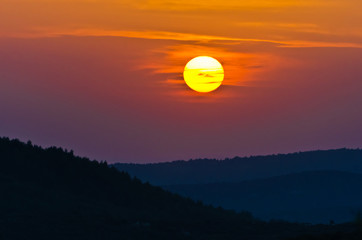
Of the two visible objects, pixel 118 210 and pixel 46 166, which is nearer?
pixel 118 210

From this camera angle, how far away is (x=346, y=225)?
79.1 m

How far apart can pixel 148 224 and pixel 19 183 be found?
19201 millimetres

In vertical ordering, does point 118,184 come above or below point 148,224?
above

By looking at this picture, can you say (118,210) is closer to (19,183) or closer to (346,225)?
(19,183)

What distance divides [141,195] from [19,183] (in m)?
15.7

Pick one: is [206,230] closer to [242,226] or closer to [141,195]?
[242,226]

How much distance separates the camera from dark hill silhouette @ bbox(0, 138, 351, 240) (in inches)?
3246

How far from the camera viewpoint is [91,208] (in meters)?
93.9

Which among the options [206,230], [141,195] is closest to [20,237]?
[206,230]

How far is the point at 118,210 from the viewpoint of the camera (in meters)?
97.0

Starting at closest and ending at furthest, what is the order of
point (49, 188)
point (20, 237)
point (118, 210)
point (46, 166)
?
point (20, 237)
point (118, 210)
point (49, 188)
point (46, 166)

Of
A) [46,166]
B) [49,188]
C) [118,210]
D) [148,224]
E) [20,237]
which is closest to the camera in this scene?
[20,237]

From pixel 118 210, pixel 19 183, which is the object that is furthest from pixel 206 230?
pixel 19 183

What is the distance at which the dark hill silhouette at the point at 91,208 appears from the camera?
8244cm
